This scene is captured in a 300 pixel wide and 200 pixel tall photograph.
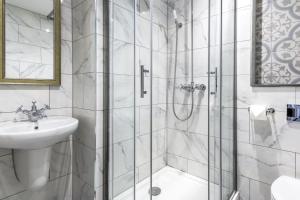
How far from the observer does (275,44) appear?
1.36 m

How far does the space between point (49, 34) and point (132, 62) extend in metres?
0.75

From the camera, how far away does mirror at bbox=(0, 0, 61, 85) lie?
125 cm

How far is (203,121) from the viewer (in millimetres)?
1817

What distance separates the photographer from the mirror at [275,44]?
1.27 m

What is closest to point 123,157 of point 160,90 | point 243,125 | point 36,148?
point 36,148

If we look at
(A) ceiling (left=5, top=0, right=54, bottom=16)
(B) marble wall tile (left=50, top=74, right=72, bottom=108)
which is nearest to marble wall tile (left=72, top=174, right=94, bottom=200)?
(B) marble wall tile (left=50, top=74, right=72, bottom=108)

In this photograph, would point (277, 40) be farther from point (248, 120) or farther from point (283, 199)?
point (283, 199)

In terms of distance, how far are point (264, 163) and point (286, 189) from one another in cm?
33

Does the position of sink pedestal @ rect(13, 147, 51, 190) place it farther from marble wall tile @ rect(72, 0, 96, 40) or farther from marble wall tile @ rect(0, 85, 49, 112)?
marble wall tile @ rect(72, 0, 96, 40)

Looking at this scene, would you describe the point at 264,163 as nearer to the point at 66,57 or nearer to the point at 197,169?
the point at 197,169

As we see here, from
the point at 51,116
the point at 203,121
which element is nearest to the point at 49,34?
the point at 51,116

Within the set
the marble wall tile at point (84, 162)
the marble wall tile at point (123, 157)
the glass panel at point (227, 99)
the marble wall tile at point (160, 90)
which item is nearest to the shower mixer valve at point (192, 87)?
the marble wall tile at point (160, 90)

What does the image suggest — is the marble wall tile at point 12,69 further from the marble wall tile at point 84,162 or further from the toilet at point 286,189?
the toilet at point 286,189

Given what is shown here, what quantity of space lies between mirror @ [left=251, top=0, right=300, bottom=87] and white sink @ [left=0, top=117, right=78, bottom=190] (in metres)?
1.50
